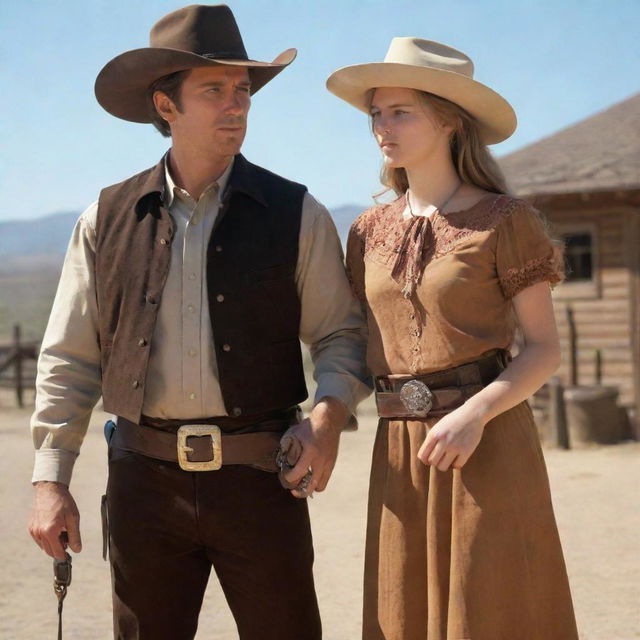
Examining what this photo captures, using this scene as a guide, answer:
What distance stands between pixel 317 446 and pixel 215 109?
90 cm

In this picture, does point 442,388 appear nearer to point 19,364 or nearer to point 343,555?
point 343,555

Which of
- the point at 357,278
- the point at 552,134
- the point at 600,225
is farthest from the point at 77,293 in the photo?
the point at 552,134

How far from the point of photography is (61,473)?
111 inches

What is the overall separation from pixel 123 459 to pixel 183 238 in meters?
0.60

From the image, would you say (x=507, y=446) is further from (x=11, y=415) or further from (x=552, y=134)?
(x=552, y=134)

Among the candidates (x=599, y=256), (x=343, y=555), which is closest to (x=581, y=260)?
(x=599, y=256)

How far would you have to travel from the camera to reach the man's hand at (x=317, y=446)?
102 inches

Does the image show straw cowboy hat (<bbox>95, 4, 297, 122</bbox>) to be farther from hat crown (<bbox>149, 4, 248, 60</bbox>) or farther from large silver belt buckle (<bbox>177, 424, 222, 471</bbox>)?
large silver belt buckle (<bbox>177, 424, 222, 471</bbox>)

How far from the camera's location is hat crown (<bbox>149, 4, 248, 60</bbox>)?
2.78 m

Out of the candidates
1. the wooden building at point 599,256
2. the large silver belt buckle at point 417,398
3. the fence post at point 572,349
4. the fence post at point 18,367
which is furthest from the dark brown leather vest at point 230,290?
the fence post at point 18,367

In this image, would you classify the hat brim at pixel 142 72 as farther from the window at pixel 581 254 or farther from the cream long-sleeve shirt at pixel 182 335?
the window at pixel 581 254

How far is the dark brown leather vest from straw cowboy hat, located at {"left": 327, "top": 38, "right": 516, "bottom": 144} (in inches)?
13.7

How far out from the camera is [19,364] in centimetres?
1816

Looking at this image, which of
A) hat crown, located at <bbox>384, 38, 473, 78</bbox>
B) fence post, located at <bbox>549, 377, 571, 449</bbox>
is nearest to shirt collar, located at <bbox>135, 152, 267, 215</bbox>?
hat crown, located at <bbox>384, 38, 473, 78</bbox>
